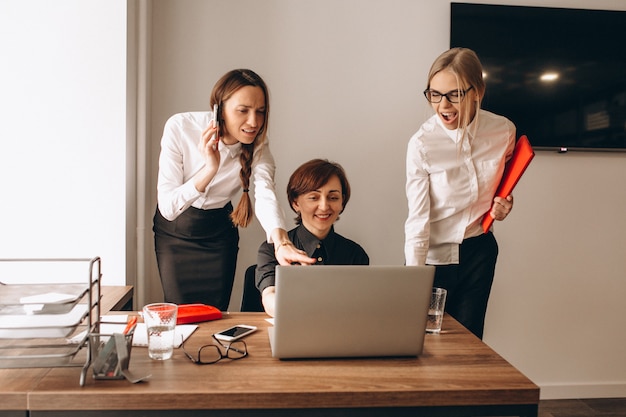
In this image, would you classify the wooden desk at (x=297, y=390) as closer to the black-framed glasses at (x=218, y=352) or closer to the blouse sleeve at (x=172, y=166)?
the black-framed glasses at (x=218, y=352)

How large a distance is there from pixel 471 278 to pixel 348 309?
1.15 m

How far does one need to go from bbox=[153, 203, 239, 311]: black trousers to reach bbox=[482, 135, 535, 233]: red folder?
114 cm

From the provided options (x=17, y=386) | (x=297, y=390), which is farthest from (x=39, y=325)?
(x=297, y=390)

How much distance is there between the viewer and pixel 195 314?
4.80ft

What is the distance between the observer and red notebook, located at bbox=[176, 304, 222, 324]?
1.44m

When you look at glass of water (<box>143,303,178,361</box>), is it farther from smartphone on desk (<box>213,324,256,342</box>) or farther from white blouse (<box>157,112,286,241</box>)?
white blouse (<box>157,112,286,241</box>)

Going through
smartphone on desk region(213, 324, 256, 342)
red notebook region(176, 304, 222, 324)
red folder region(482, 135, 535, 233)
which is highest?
red folder region(482, 135, 535, 233)

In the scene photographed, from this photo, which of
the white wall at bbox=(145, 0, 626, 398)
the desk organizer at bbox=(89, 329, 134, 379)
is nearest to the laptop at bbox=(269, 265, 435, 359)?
the desk organizer at bbox=(89, 329, 134, 379)

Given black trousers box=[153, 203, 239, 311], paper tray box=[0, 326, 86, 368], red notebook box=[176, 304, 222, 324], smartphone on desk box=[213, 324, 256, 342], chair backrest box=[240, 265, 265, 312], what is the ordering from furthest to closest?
1. black trousers box=[153, 203, 239, 311]
2. chair backrest box=[240, 265, 265, 312]
3. red notebook box=[176, 304, 222, 324]
4. smartphone on desk box=[213, 324, 256, 342]
5. paper tray box=[0, 326, 86, 368]

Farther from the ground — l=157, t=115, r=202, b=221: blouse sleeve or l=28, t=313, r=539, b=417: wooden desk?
l=157, t=115, r=202, b=221: blouse sleeve

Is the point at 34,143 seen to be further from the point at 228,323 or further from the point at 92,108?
the point at 228,323

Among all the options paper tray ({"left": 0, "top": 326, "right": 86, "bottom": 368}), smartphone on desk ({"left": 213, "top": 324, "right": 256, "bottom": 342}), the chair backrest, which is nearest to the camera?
paper tray ({"left": 0, "top": 326, "right": 86, "bottom": 368})

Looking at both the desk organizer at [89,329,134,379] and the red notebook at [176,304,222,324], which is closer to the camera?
the desk organizer at [89,329,134,379]

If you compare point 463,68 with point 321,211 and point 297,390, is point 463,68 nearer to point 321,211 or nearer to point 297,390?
point 321,211
